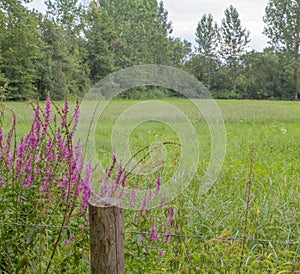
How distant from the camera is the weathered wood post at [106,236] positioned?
4.35 feet

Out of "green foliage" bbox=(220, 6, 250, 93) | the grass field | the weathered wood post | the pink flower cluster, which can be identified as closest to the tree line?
"green foliage" bbox=(220, 6, 250, 93)

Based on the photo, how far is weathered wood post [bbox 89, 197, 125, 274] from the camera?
4.35 feet

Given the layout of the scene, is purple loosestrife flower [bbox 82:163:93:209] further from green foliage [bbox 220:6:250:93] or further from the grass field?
green foliage [bbox 220:6:250:93]

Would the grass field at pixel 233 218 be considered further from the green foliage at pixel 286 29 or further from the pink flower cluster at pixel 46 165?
the green foliage at pixel 286 29

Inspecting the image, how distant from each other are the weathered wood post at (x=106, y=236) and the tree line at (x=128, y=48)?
12266 millimetres

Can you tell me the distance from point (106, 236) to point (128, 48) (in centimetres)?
2952

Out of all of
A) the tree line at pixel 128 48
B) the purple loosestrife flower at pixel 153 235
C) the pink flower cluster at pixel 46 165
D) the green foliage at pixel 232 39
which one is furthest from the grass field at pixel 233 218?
the green foliage at pixel 232 39

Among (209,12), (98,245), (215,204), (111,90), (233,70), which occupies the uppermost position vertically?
(209,12)

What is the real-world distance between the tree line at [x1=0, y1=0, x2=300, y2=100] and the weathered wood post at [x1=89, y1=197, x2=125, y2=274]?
12.3 meters

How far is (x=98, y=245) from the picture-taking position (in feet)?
4.42

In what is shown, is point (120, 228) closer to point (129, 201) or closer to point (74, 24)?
point (129, 201)

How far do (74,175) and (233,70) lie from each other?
36.5 metres

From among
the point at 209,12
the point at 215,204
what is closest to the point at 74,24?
the point at 209,12

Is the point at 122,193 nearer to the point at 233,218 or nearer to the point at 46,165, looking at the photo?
the point at 46,165
